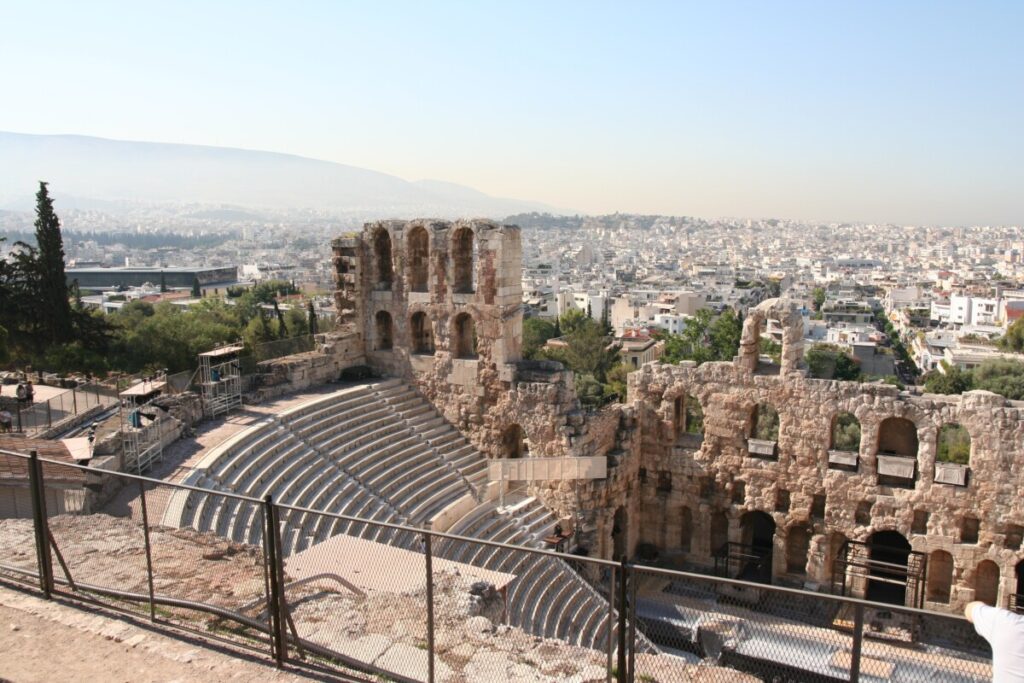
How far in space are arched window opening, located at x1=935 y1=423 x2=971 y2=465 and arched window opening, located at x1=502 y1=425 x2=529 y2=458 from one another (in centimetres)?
1641

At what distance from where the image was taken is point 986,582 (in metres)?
20.2

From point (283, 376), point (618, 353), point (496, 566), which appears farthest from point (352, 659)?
point (618, 353)

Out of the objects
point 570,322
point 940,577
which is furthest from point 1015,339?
point 940,577

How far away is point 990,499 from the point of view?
64.3 feet

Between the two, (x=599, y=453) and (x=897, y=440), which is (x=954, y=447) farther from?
(x=599, y=453)

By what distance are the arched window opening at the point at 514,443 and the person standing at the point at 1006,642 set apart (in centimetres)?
1730

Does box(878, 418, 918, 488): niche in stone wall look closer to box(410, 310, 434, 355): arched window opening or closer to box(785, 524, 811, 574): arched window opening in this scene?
box(785, 524, 811, 574): arched window opening

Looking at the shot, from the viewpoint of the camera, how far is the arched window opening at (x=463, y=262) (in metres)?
23.2

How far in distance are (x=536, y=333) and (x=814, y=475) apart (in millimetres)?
50019

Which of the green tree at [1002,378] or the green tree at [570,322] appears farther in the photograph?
the green tree at [570,322]

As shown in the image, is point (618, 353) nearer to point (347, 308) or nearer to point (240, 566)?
point (347, 308)

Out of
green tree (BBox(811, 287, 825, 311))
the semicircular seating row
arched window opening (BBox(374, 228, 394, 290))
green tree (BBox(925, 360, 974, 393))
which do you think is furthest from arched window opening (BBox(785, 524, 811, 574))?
green tree (BBox(811, 287, 825, 311))

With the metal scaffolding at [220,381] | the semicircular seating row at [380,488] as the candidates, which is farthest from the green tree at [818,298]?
the metal scaffolding at [220,381]

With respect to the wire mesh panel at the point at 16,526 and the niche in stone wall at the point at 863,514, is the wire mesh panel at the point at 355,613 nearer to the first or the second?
the wire mesh panel at the point at 16,526
